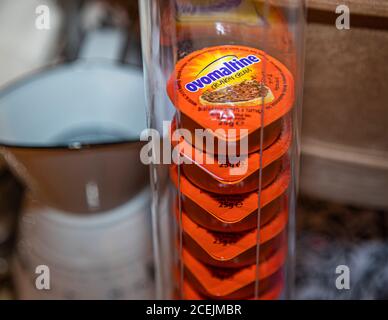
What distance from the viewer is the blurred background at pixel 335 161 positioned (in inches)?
23.5

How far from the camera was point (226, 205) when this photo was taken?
21.0 inches

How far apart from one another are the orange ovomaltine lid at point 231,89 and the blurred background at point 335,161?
80 millimetres

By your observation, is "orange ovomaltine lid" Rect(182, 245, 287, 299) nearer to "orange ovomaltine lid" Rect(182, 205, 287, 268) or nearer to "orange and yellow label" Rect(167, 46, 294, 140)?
"orange ovomaltine lid" Rect(182, 205, 287, 268)

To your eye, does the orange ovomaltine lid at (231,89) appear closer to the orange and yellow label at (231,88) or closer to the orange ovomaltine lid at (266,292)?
the orange and yellow label at (231,88)

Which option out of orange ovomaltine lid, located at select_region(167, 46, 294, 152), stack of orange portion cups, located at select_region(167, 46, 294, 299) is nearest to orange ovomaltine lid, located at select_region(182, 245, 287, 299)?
stack of orange portion cups, located at select_region(167, 46, 294, 299)

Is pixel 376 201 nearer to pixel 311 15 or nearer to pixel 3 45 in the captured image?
pixel 311 15

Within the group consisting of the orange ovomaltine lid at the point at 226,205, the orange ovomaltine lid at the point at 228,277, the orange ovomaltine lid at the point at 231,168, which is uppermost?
the orange ovomaltine lid at the point at 231,168

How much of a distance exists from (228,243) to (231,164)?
0.27 ft

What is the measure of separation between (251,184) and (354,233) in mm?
270

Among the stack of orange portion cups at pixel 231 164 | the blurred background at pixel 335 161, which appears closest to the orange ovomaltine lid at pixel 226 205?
the stack of orange portion cups at pixel 231 164

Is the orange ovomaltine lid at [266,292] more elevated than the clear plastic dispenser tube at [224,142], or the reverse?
the clear plastic dispenser tube at [224,142]

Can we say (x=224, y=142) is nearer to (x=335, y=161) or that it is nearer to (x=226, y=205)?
(x=226, y=205)

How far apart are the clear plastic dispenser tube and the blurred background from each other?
4cm

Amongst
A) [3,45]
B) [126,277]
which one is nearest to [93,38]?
[3,45]
